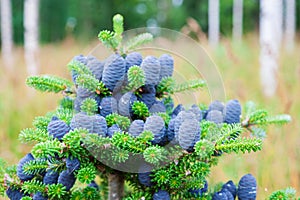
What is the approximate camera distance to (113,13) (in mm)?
18438

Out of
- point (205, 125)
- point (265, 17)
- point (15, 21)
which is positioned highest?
point (15, 21)

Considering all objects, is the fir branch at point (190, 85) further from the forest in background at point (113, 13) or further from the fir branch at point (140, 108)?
the forest in background at point (113, 13)

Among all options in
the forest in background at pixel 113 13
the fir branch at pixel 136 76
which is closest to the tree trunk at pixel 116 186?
the fir branch at pixel 136 76

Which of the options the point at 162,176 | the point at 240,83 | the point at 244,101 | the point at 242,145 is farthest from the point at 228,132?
the point at 240,83

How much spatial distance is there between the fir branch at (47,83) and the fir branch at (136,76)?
21cm

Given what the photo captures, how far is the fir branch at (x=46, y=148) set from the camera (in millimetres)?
669

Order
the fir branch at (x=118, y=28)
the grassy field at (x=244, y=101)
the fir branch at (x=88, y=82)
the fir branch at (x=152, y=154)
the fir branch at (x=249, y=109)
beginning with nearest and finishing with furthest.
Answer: the fir branch at (x=152, y=154)
the fir branch at (x=88, y=82)
the fir branch at (x=118, y=28)
the fir branch at (x=249, y=109)
the grassy field at (x=244, y=101)

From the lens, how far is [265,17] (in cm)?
434

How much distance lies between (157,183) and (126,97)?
0.65ft

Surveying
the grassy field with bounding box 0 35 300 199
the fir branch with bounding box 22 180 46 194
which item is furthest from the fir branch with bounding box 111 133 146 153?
Answer: the grassy field with bounding box 0 35 300 199

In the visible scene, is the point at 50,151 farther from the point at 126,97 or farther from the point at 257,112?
the point at 257,112

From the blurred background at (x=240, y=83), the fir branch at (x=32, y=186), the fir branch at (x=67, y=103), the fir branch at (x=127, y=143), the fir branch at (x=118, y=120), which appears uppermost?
the blurred background at (x=240, y=83)

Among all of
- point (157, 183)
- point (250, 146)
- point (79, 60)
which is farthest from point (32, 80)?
point (250, 146)

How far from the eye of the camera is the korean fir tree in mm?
717
